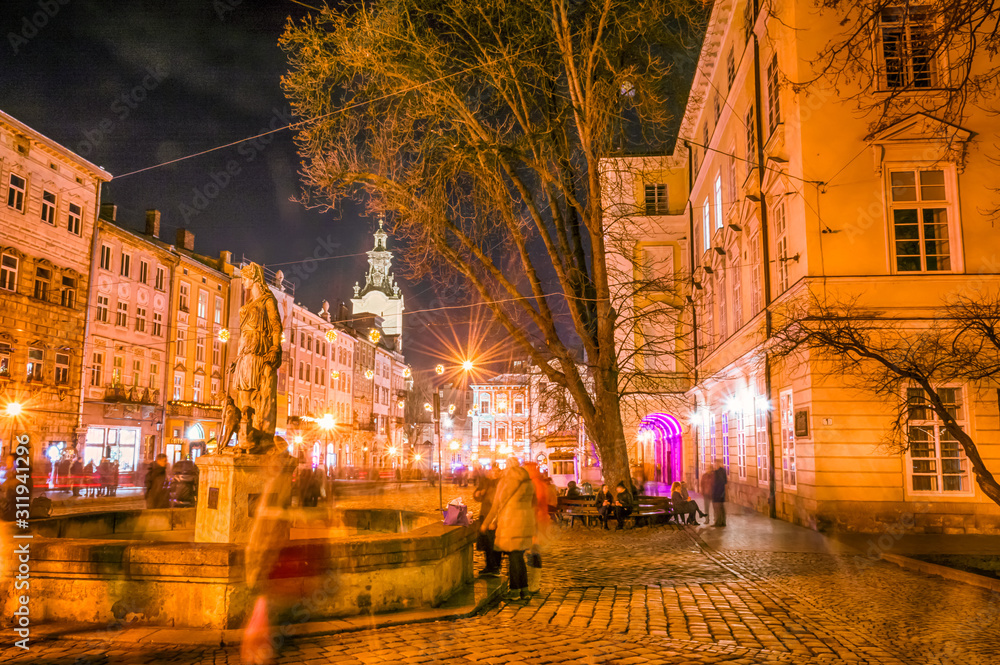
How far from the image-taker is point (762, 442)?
74.1 feet

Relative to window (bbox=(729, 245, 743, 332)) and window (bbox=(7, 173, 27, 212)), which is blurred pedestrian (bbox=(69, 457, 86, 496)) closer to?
window (bbox=(7, 173, 27, 212))

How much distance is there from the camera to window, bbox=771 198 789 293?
19.8 metres

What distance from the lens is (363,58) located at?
17766mm

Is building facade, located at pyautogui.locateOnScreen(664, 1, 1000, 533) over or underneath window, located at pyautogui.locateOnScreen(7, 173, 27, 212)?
underneath

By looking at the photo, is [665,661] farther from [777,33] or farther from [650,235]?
[650,235]

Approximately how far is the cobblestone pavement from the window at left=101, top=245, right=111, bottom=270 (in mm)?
33758

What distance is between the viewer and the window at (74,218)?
116 feet

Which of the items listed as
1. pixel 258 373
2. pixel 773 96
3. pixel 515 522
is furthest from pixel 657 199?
pixel 258 373

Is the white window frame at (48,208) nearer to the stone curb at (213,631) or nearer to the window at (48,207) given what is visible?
the window at (48,207)

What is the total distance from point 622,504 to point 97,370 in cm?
2997

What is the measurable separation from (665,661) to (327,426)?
5425cm

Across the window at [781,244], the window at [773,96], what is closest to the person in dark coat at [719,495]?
the window at [781,244]

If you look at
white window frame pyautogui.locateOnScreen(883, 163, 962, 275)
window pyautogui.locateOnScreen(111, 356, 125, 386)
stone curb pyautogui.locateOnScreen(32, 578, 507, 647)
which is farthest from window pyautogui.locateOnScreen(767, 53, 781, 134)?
window pyautogui.locateOnScreen(111, 356, 125, 386)

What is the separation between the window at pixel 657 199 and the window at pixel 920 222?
2202cm
